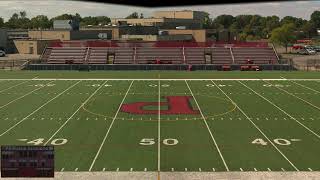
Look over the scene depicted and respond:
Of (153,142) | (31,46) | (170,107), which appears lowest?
(153,142)

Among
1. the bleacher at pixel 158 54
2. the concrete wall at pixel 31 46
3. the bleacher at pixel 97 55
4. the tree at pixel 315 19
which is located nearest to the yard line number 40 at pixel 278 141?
the bleacher at pixel 158 54

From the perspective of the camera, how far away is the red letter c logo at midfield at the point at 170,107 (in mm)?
25453

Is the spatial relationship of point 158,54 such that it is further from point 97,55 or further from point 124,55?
point 97,55

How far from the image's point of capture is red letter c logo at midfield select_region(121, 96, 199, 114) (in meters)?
25.5

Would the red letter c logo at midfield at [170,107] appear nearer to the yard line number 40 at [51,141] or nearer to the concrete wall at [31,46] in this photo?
the yard line number 40 at [51,141]

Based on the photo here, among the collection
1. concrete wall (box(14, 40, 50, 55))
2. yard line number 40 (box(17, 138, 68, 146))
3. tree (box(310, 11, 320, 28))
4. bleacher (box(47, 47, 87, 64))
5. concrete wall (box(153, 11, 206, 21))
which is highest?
tree (box(310, 11, 320, 28))

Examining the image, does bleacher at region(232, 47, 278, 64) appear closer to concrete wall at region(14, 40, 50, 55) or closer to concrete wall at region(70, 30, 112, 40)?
concrete wall at region(14, 40, 50, 55)

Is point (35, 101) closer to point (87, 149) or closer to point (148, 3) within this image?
point (87, 149)

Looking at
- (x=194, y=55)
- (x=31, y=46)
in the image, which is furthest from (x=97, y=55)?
(x=31, y=46)

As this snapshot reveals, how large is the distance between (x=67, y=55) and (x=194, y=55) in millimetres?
14572

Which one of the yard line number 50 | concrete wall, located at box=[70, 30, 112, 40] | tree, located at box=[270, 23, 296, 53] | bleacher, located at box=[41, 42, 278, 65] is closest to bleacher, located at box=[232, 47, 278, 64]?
bleacher, located at box=[41, 42, 278, 65]

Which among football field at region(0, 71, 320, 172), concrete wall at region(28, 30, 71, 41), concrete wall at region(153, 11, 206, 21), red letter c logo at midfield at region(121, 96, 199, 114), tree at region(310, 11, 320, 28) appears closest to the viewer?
football field at region(0, 71, 320, 172)

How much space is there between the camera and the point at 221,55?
55.1 m

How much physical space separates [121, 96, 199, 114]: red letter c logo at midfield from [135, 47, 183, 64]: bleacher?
2366 centimetres
